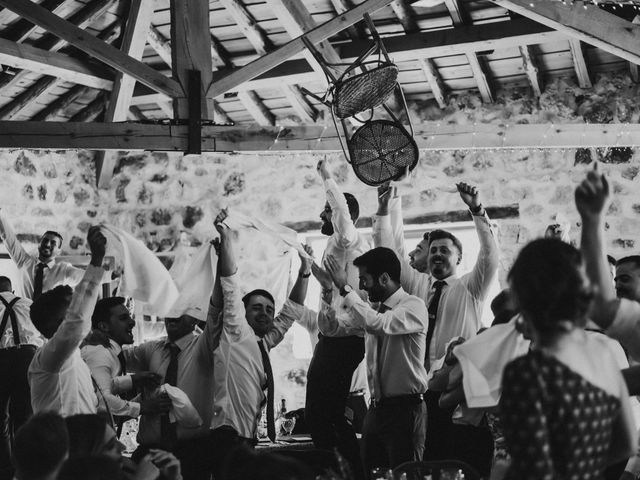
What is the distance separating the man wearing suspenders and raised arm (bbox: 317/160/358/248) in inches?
78.1

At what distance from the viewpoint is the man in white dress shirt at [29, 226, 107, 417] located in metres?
3.26

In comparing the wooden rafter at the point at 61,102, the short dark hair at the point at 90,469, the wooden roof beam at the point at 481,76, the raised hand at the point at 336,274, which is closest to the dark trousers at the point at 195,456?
the raised hand at the point at 336,274

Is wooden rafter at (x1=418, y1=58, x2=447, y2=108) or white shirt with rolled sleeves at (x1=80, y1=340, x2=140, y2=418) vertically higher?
wooden rafter at (x1=418, y1=58, x2=447, y2=108)

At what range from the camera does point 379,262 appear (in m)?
4.34

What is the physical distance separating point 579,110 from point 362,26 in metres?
1.91

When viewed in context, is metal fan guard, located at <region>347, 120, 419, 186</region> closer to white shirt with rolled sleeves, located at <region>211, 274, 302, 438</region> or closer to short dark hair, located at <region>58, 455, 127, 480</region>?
white shirt with rolled sleeves, located at <region>211, 274, 302, 438</region>

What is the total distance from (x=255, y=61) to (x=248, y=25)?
4.23ft

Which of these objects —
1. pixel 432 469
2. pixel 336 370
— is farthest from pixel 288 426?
pixel 432 469

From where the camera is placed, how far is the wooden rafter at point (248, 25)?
6867 millimetres

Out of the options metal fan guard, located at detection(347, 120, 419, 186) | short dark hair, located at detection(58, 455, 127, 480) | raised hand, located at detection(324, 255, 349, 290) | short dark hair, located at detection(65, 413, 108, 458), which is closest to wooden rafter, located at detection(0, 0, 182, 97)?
metal fan guard, located at detection(347, 120, 419, 186)

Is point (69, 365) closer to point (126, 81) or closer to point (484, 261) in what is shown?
point (484, 261)

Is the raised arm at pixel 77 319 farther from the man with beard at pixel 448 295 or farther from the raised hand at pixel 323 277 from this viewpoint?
the man with beard at pixel 448 295

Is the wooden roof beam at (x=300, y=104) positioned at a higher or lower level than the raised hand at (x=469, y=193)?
higher

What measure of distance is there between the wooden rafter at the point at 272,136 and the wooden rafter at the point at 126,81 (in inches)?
39.2
